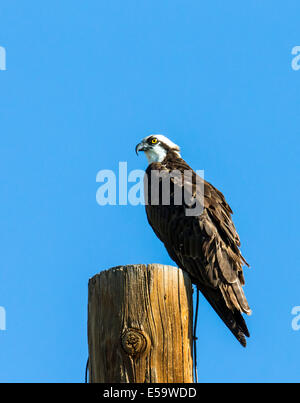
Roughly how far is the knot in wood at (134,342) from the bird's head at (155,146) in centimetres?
549

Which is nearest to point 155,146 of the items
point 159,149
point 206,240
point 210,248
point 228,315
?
point 159,149

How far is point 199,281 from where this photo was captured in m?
7.11

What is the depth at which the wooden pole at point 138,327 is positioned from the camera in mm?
4152

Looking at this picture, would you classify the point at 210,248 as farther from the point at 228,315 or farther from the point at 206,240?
the point at 228,315

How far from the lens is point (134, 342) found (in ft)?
13.6

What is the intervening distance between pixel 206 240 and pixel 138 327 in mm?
3195

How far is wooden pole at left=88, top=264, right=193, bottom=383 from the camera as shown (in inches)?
163

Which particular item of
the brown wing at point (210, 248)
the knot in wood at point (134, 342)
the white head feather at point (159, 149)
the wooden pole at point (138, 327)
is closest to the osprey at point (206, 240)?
the brown wing at point (210, 248)
